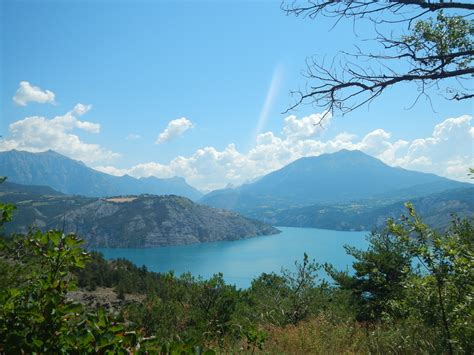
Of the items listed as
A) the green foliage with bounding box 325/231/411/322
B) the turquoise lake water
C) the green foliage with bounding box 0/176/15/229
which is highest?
the green foliage with bounding box 0/176/15/229

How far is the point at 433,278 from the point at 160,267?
470ft

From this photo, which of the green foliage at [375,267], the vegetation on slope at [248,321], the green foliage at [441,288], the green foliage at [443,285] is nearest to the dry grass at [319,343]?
the vegetation on slope at [248,321]

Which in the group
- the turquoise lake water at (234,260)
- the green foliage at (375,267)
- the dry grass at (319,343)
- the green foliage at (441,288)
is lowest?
the turquoise lake water at (234,260)

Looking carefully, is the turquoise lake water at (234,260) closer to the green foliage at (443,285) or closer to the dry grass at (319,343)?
the dry grass at (319,343)

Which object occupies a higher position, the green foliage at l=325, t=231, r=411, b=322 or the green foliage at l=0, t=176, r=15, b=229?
the green foliage at l=0, t=176, r=15, b=229

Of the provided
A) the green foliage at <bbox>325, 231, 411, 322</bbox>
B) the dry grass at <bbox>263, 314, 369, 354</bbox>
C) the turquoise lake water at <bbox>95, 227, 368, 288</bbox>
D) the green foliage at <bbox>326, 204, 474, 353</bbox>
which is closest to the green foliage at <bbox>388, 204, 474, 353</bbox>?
the green foliage at <bbox>326, 204, 474, 353</bbox>

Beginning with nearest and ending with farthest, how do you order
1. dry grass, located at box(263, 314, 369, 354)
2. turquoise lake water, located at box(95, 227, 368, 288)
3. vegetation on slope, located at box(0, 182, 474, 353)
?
vegetation on slope, located at box(0, 182, 474, 353)
dry grass, located at box(263, 314, 369, 354)
turquoise lake water, located at box(95, 227, 368, 288)

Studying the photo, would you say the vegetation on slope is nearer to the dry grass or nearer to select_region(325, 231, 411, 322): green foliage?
the dry grass

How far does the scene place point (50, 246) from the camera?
2.56 meters

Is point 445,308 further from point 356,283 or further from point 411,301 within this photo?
point 356,283

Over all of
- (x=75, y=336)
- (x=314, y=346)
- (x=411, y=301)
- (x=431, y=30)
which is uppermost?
(x=431, y=30)

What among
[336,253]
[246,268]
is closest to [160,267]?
[246,268]

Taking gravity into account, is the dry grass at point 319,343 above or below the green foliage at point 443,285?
below

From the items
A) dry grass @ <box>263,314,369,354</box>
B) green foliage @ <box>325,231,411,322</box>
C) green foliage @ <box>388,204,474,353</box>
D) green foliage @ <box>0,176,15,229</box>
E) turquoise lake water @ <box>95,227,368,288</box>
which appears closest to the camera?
green foliage @ <box>0,176,15,229</box>
